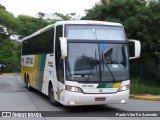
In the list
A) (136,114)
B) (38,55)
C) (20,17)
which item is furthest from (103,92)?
(20,17)

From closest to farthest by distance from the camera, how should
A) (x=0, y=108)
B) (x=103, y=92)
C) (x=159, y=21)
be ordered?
(x=103, y=92) → (x=0, y=108) → (x=159, y=21)

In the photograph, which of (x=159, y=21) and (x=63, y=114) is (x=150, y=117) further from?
(x=159, y=21)

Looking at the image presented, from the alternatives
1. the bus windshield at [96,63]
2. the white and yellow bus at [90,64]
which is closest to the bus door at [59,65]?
the white and yellow bus at [90,64]

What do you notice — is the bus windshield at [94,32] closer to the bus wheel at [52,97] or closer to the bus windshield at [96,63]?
the bus windshield at [96,63]

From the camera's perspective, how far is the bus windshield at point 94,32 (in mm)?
14727

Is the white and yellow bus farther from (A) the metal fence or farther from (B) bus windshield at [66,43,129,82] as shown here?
(A) the metal fence

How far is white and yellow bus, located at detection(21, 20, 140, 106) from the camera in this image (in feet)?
45.9

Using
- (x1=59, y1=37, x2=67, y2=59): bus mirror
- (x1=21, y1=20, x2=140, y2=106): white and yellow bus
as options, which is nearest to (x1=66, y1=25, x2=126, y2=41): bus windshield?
(x1=21, y1=20, x2=140, y2=106): white and yellow bus

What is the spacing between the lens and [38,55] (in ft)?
66.1

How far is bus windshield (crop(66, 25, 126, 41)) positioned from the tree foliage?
10849mm

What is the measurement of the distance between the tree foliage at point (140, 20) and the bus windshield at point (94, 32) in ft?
35.6

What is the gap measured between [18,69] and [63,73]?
43184 mm

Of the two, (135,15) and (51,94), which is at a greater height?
(135,15)

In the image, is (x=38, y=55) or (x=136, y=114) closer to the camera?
(x=136, y=114)
